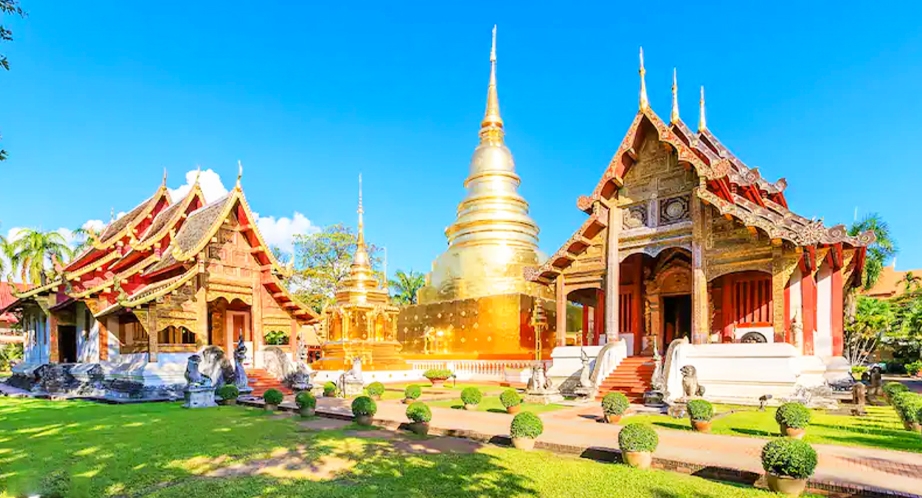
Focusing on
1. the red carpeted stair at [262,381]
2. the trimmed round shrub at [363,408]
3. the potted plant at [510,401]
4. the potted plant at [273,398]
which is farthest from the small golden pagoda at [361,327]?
the trimmed round shrub at [363,408]

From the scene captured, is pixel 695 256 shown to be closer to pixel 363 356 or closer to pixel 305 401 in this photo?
pixel 305 401

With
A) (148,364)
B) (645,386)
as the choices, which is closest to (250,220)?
(148,364)

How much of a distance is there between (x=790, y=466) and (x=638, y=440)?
69.9 inches

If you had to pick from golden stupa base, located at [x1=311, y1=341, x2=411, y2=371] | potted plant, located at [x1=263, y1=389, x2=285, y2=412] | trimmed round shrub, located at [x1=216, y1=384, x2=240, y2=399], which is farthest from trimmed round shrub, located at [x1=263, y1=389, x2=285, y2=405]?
golden stupa base, located at [x1=311, y1=341, x2=411, y2=371]

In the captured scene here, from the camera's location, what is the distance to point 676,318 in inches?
816

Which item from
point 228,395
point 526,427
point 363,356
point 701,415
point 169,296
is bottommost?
point 363,356

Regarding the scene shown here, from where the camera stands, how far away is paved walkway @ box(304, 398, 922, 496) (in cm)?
710

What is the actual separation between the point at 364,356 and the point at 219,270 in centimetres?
779

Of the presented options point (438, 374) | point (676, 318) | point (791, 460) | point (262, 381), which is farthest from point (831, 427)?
point (262, 381)

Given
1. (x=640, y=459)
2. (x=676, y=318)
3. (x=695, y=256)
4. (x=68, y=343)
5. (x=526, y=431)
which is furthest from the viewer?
(x=68, y=343)

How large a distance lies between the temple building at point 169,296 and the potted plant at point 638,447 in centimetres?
1417

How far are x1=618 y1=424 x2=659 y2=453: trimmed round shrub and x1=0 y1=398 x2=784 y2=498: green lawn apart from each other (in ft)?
0.97

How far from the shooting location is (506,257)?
3100 centimetres

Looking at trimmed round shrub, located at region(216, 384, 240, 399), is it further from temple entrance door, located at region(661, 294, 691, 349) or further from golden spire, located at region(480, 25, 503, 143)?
golden spire, located at region(480, 25, 503, 143)
